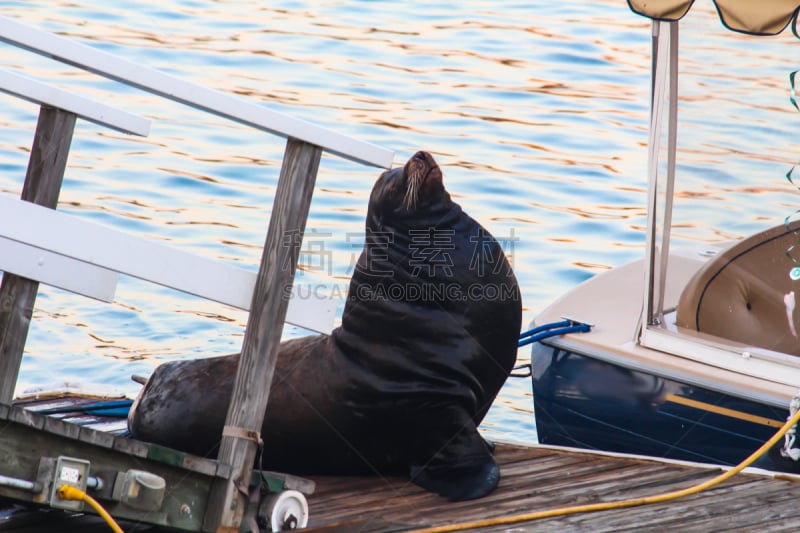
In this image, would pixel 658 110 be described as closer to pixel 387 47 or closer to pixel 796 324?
pixel 796 324

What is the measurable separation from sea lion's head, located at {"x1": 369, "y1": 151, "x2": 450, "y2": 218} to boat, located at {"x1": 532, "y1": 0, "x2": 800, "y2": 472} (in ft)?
3.72

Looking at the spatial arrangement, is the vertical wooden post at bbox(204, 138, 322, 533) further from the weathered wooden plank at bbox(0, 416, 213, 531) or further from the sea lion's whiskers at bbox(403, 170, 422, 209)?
the sea lion's whiskers at bbox(403, 170, 422, 209)

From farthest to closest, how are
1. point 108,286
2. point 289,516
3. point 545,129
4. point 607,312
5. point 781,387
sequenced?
1. point 545,129
2. point 607,312
3. point 781,387
4. point 108,286
5. point 289,516

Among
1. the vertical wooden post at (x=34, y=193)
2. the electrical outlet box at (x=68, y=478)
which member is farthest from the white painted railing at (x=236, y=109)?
the electrical outlet box at (x=68, y=478)

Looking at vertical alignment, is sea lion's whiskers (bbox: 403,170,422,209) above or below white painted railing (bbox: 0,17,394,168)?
below

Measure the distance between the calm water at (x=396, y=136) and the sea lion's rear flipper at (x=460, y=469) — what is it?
Answer: 1647mm

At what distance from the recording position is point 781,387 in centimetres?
503

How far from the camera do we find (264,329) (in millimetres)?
3650

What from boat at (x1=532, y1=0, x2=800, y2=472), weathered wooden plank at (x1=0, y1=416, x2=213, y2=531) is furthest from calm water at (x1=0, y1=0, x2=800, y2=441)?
weathered wooden plank at (x1=0, y1=416, x2=213, y2=531)

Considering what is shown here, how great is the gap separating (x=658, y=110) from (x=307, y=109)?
808 centimetres

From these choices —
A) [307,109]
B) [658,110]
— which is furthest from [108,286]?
[307,109]

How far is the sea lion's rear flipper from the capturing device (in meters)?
4.36

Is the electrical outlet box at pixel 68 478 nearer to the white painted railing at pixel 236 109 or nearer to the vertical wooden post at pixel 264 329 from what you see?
the vertical wooden post at pixel 264 329

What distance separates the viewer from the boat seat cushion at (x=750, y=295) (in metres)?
5.20
